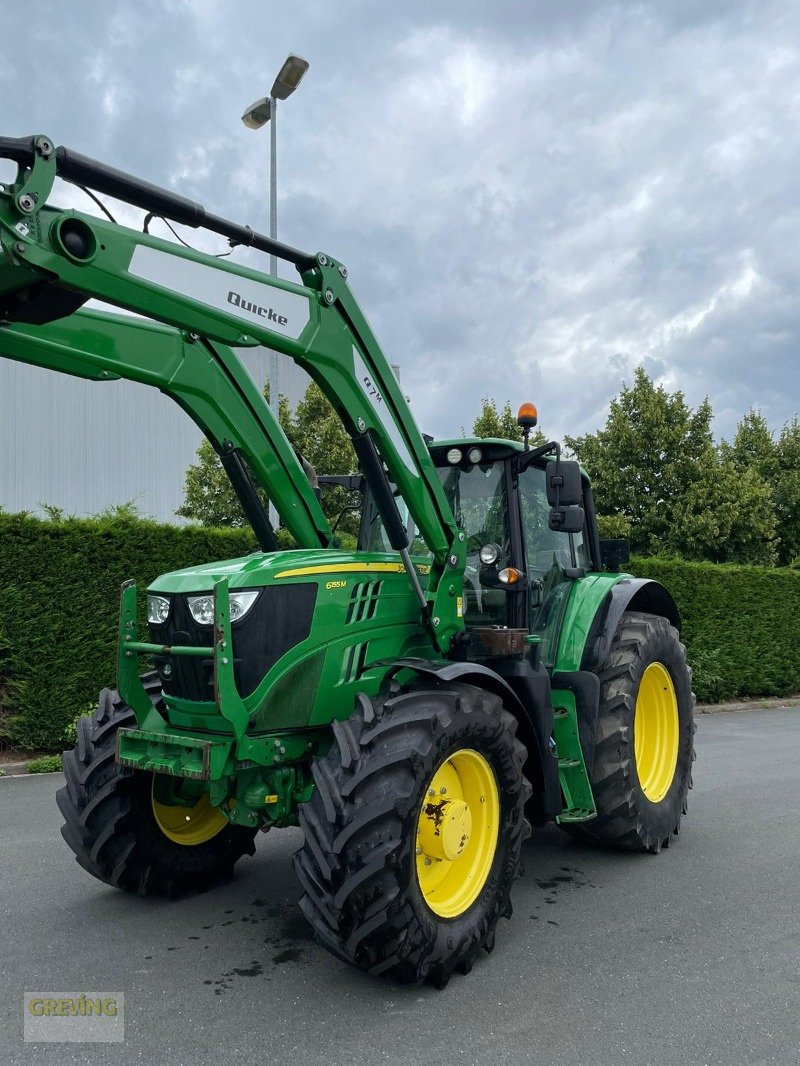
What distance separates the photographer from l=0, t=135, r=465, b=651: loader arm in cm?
312

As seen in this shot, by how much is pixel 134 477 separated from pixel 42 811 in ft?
61.5

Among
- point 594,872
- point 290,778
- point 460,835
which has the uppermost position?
point 290,778

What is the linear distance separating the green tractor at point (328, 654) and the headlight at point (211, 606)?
0.5 inches

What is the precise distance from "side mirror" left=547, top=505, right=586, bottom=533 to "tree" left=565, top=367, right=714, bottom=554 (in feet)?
41.6

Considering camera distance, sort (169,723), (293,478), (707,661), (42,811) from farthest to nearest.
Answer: (707,661) → (42,811) → (293,478) → (169,723)

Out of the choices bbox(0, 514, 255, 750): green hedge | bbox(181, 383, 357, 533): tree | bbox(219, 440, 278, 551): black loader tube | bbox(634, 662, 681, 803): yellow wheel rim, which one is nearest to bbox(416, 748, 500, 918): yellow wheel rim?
bbox(219, 440, 278, 551): black loader tube

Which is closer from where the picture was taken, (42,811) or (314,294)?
(314,294)

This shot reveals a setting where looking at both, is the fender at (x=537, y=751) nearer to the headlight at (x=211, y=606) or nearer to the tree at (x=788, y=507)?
the headlight at (x=211, y=606)

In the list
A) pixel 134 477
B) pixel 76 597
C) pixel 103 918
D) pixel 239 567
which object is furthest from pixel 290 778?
pixel 134 477

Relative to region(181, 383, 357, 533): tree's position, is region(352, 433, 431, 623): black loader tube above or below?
below

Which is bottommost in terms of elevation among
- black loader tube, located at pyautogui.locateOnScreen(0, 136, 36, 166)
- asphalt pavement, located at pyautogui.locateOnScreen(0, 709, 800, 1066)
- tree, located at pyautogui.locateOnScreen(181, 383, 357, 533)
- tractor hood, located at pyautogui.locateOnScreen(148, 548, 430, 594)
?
asphalt pavement, located at pyautogui.locateOnScreen(0, 709, 800, 1066)

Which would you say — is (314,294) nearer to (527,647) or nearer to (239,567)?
(239,567)

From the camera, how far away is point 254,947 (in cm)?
398

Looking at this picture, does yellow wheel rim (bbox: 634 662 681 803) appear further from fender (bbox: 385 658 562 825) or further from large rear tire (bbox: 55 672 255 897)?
large rear tire (bbox: 55 672 255 897)
